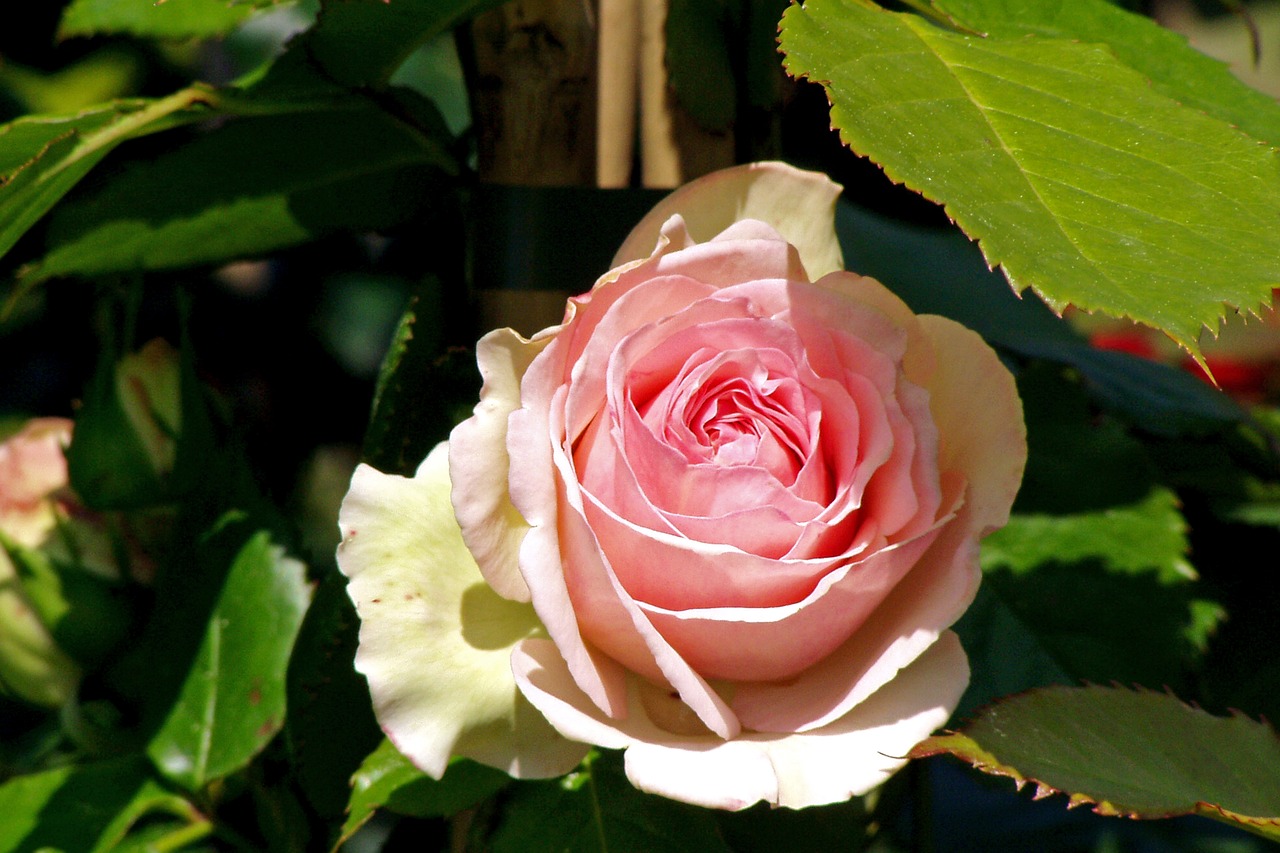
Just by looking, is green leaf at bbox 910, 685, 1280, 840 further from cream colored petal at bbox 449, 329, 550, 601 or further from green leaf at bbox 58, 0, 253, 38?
green leaf at bbox 58, 0, 253, 38

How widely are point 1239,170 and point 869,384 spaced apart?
0.40 ft

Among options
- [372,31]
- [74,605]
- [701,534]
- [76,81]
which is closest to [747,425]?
[701,534]

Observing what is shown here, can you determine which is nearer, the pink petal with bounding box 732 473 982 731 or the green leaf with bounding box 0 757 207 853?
the pink petal with bounding box 732 473 982 731

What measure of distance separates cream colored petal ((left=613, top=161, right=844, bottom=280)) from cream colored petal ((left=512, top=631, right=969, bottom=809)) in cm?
14

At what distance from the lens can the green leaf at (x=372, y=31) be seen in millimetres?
446

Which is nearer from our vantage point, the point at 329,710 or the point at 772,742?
the point at 772,742

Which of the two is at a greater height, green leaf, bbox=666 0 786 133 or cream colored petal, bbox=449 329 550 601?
green leaf, bbox=666 0 786 133

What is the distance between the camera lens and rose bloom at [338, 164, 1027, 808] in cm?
31

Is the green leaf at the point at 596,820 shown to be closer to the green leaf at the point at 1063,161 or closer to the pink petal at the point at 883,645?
the pink petal at the point at 883,645

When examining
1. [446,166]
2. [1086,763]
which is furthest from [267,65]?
[1086,763]

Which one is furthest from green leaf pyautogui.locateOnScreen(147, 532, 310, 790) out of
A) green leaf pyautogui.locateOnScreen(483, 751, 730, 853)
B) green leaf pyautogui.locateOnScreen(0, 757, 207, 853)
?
green leaf pyautogui.locateOnScreen(483, 751, 730, 853)

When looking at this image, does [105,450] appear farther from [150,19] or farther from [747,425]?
[747,425]

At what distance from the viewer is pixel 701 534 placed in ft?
1.03

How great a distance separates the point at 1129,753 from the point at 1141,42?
0.27 meters
